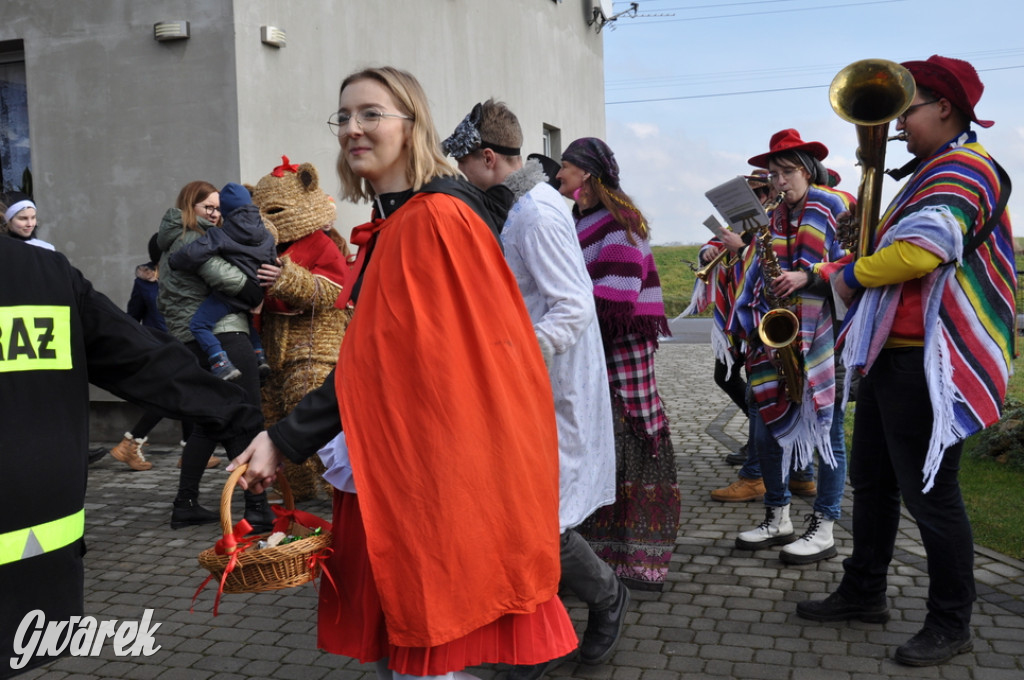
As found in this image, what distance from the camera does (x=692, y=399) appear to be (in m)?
11.3

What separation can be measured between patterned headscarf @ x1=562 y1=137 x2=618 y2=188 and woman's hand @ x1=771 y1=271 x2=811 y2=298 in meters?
0.90

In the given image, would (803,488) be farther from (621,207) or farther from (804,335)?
(621,207)

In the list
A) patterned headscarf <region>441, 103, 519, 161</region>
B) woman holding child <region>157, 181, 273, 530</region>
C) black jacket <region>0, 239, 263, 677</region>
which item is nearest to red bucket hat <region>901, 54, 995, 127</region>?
patterned headscarf <region>441, 103, 519, 161</region>

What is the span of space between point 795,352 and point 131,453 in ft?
17.4

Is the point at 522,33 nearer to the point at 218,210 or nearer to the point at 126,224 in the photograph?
the point at 126,224

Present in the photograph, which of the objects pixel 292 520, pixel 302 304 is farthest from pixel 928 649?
pixel 302 304

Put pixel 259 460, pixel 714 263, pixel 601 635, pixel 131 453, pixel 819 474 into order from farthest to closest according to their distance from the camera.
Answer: pixel 131 453
pixel 714 263
pixel 819 474
pixel 601 635
pixel 259 460

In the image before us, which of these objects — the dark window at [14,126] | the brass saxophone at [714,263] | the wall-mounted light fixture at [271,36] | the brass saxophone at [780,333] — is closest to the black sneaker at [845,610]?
the brass saxophone at [780,333]

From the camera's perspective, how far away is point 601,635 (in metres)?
3.79

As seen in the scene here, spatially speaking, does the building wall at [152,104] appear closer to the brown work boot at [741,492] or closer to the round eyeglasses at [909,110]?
the brown work boot at [741,492]

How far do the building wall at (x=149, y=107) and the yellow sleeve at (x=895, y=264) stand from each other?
5834 millimetres

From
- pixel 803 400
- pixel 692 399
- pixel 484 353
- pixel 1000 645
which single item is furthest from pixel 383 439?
pixel 692 399

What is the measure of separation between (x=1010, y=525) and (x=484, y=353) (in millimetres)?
4406

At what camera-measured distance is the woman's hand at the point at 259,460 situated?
7.77 feet
